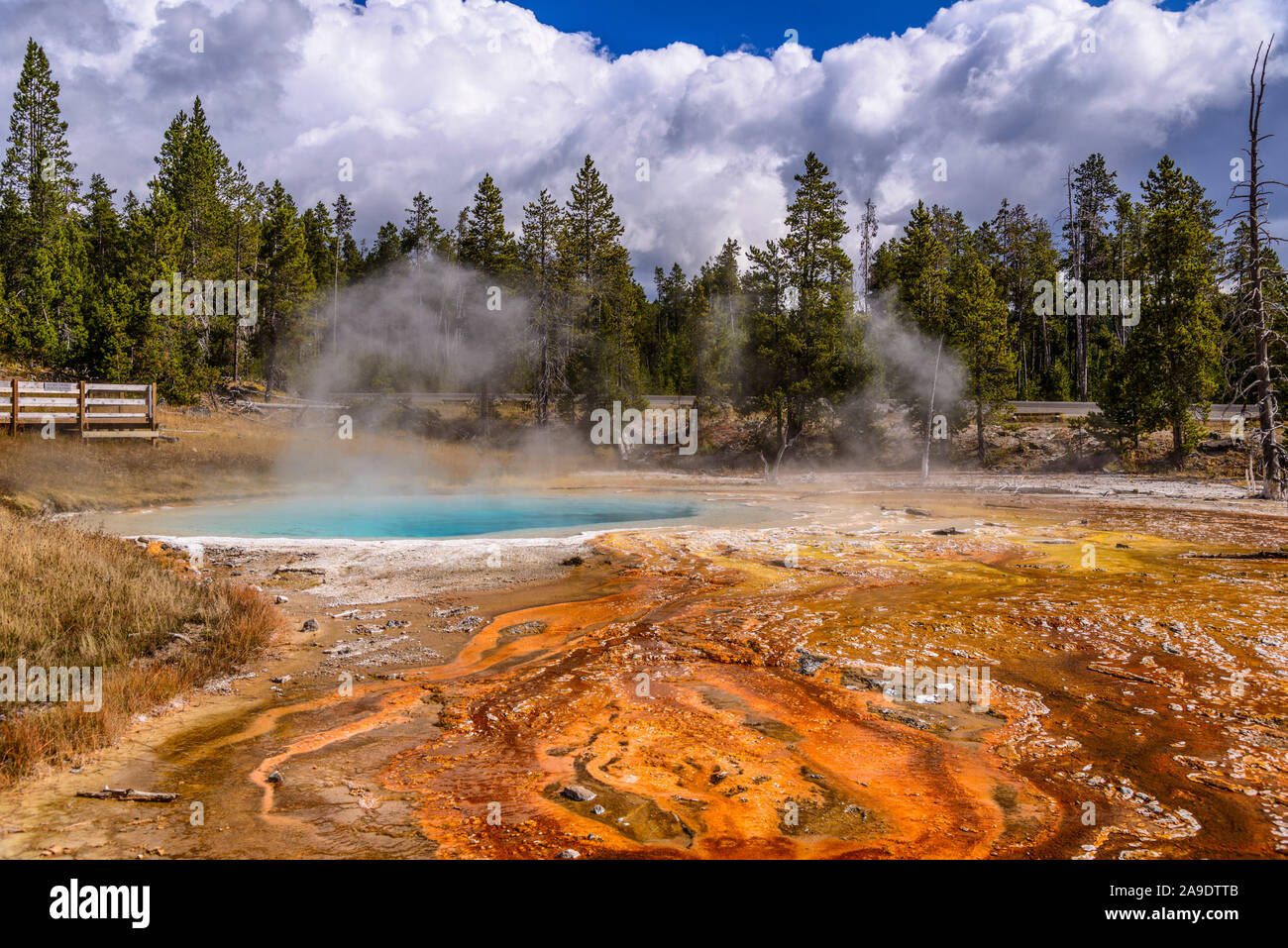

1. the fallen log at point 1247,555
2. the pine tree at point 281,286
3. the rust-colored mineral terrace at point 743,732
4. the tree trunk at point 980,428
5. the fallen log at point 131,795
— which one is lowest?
the rust-colored mineral terrace at point 743,732

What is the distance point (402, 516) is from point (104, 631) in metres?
15.1

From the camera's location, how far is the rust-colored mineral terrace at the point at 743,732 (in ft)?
13.9

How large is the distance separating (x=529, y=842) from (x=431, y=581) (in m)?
8.03

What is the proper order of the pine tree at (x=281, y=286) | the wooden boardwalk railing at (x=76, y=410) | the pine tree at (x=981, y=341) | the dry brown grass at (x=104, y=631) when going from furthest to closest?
the pine tree at (x=281, y=286)
the pine tree at (x=981, y=341)
the wooden boardwalk railing at (x=76, y=410)
the dry brown grass at (x=104, y=631)

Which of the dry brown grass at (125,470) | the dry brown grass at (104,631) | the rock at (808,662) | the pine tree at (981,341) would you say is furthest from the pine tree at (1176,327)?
the dry brown grass at (125,470)

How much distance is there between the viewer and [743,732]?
591cm

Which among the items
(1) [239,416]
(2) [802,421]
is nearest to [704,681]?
(2) [802,421]

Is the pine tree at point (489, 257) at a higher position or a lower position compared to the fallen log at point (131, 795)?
higher

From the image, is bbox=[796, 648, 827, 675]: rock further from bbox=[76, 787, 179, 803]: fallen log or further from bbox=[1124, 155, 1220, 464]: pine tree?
bbox=[1124, 155, 1220, 464]: pine tree

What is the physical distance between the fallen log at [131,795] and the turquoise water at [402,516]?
41.9 feet

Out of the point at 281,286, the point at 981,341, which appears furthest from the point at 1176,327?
the point at 281,286

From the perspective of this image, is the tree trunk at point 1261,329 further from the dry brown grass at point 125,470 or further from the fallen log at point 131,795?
the dry brown grass at point 125,470

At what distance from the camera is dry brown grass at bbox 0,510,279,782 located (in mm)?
5285

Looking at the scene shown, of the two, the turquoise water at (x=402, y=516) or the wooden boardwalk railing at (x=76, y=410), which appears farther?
the wooden boardwalk railing at (x=76, y=410)
